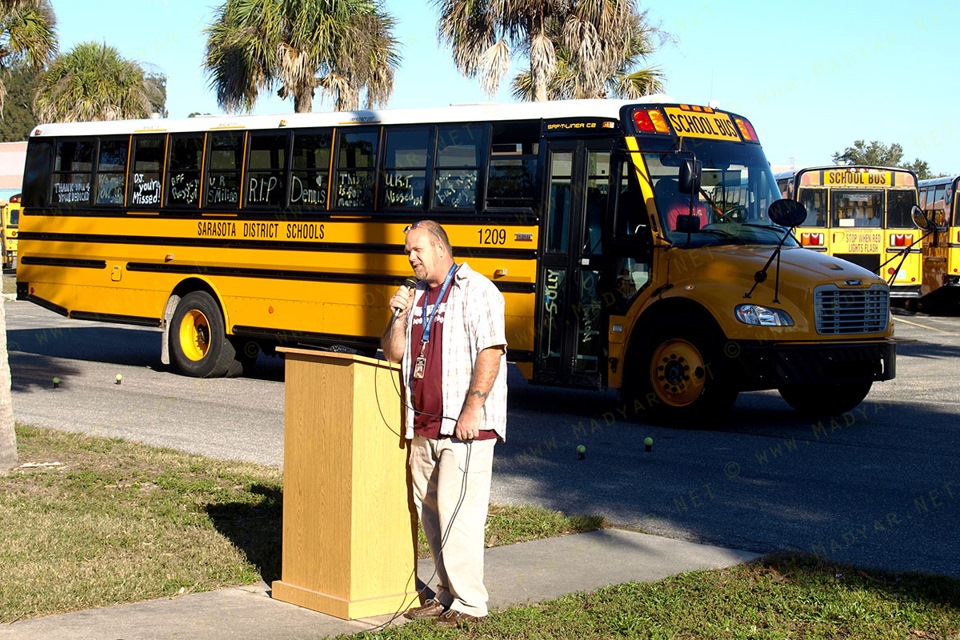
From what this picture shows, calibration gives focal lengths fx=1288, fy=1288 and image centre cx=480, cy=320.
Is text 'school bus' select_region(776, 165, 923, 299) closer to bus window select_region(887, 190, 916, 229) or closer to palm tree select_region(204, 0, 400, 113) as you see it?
bus window select_region(887, 190, 916, 229)

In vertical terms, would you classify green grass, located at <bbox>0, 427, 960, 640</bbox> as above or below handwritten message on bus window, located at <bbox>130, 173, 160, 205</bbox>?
below

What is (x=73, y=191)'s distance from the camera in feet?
56.3

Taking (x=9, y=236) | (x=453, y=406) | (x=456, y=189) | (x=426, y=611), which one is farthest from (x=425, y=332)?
(x=9, y=236)

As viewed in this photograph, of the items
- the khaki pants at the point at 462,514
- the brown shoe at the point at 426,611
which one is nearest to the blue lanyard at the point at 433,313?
the khaki pants at the point at 462,514

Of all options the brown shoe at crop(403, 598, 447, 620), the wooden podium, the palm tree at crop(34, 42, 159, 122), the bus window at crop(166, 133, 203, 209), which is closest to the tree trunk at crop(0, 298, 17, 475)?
the wooden podium

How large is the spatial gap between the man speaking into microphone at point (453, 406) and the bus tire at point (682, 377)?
619 centimetres

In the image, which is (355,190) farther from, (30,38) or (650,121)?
(30,38)

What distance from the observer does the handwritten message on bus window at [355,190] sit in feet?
46.9

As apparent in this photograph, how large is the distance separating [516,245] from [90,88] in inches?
1248

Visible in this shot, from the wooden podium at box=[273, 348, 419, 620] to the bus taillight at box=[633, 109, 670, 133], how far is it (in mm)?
7016

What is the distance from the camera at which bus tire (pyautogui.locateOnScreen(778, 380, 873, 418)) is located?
12570 mm

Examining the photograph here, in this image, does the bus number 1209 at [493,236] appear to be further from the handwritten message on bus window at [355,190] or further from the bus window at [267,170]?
the bus window at [267,170]

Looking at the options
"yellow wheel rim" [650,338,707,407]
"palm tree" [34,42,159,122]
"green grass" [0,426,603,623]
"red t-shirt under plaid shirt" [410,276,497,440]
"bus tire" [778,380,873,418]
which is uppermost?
"palm tree" [34,42,159,122]

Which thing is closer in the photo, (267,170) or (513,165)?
(513,165)
